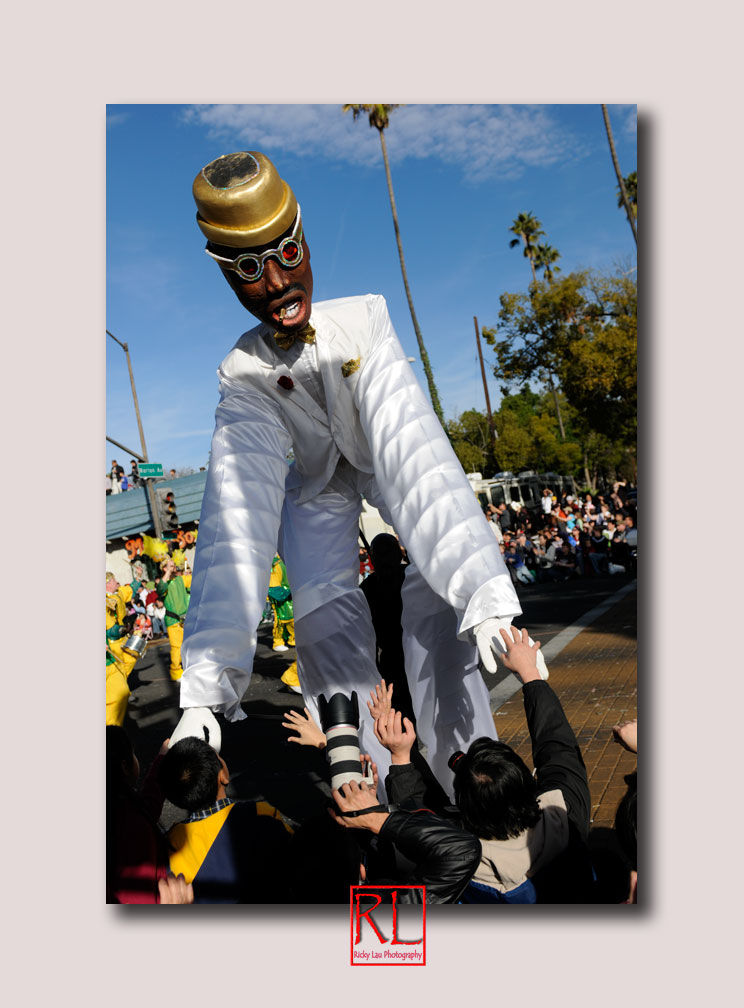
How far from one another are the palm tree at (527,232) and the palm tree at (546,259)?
0.15ft

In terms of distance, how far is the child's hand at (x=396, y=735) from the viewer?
6.45 ft

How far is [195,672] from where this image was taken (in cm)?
181

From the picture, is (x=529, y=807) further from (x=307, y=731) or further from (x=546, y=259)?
(x=546, y=259)

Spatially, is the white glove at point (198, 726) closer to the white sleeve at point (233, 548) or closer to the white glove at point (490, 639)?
the white sleeve at point (233, 548)

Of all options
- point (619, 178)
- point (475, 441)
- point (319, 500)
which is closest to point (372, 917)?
point (319, 500)

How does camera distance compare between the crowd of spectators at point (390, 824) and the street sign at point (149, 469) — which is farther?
the street sign at point (149, 469)

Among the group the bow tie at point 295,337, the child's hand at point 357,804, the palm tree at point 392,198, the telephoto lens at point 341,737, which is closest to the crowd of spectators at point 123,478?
the bow tie at point 295,337

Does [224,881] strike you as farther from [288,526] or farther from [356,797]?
[288,526]

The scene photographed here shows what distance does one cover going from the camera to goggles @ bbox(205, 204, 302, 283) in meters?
2.00

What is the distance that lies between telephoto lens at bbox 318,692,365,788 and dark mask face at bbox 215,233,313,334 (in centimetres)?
107

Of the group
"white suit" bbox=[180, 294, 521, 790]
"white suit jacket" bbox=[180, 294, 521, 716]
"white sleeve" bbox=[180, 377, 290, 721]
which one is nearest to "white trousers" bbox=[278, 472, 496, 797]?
"white suit" bbox=[180, 294, 521, 790]

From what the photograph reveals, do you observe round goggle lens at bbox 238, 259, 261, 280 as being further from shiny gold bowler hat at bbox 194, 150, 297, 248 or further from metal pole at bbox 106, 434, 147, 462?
metal pole at bbox 106, 434, 147, 462

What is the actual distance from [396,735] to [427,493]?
620mm
